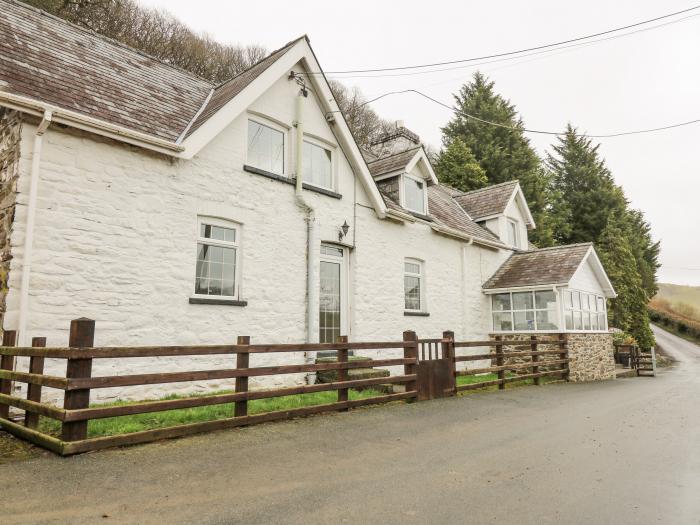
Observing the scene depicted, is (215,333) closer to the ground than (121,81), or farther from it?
closer to the ground

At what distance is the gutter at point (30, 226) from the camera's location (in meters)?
6.79

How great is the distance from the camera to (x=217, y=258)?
9508 mm

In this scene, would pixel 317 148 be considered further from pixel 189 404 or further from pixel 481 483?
pixel 481 483

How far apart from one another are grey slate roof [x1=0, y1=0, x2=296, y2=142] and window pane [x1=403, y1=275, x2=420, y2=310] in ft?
23.9

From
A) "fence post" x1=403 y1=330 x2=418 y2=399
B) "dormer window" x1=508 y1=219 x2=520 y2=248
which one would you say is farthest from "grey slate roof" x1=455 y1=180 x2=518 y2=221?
"fence post" x1=403 y1=330 x2=418 y2=399

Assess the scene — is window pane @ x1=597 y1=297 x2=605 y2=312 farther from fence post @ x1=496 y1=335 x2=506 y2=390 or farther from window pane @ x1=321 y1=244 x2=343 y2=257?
window pane @ x1=321 y1=244 x2=343 y2=257

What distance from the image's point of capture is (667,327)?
2041 inches

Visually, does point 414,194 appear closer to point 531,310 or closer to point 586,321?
point 531,310

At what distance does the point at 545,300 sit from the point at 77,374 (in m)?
15.4

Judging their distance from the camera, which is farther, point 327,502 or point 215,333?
point 215,333

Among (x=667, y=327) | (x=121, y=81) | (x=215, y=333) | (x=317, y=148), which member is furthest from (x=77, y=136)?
(x=667, y=327)

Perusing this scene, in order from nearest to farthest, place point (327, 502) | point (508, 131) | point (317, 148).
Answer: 1. point (327, 502)
2. point (317, 148)
3. point (508, 131)

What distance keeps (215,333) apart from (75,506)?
552 cm

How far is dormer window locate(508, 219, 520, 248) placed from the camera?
2037 centimetres
